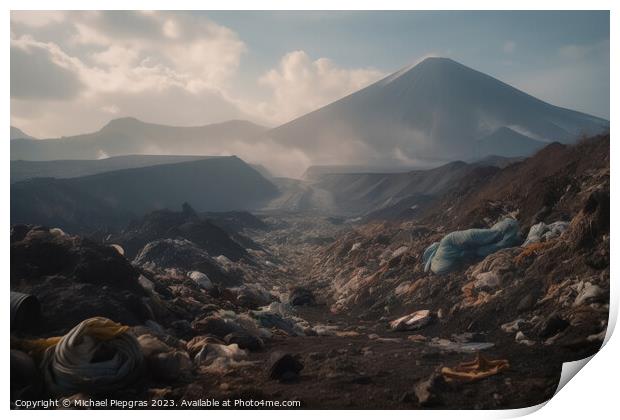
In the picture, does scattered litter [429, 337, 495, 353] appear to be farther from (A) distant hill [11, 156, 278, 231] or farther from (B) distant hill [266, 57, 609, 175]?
(A) distant hill [11, 156, 278, 231]

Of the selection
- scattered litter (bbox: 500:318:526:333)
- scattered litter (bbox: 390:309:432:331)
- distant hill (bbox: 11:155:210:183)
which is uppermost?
distant hill (bbox: 11:155:210:183)

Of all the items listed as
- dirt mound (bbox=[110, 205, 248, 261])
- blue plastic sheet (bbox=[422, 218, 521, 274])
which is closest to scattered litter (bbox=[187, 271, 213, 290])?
dirt mound (bbox=[110, 205, 248, 261])

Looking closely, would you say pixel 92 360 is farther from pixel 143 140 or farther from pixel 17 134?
pixel 143 140

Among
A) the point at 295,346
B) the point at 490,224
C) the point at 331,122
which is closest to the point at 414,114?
the point at 331,122

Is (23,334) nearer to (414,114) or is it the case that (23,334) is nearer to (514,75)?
(414,114)

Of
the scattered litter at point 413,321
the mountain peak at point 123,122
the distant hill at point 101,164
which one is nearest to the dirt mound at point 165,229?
the distant hill at point 101,164

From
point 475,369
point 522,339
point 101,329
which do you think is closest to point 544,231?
point 522,339

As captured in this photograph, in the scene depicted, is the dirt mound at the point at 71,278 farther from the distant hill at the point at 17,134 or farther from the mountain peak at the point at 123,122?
the mountain peak at the point at 123,122
